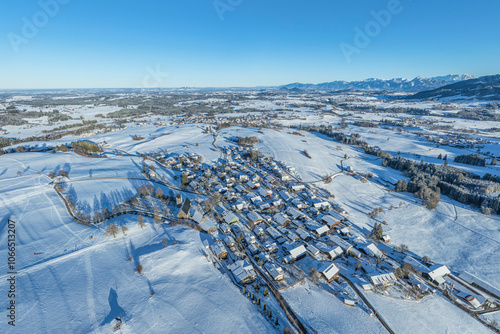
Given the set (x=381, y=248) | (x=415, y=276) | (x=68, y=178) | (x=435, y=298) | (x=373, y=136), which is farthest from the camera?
(x=373, y=136)

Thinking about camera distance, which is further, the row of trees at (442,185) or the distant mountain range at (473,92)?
the distant mountain range at (473,92)

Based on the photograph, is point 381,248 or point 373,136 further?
point 373,136

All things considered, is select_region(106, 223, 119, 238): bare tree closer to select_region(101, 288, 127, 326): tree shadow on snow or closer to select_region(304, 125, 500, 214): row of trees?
select_region(101, 288, 127, 326): tree shadow on snow

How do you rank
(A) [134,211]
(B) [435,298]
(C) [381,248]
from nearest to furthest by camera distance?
(B) [435,298] < (C) [381,248] < (A) [134,211]

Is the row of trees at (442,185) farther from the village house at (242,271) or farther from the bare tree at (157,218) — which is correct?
the bare tree at (157,218)

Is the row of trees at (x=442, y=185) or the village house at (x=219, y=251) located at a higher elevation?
the village house at (x=219, y=251)

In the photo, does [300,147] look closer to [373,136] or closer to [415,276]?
[373,136]

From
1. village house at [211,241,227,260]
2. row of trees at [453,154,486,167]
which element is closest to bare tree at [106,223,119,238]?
village house at [211,241,227,260]

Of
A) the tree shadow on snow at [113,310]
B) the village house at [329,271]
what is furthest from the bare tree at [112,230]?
the village house at [329,271]

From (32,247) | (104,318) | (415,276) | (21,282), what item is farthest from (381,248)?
(32,247)
